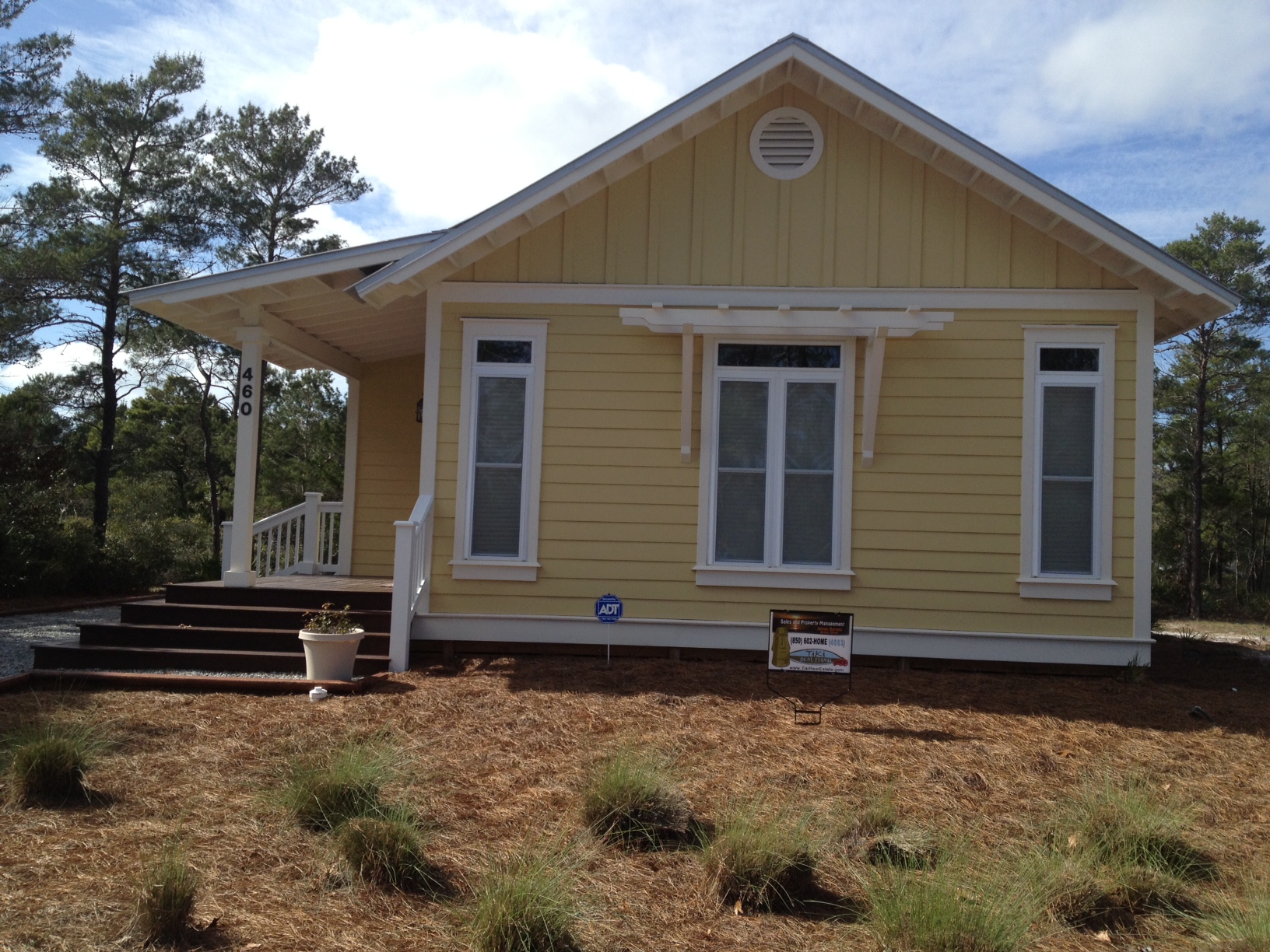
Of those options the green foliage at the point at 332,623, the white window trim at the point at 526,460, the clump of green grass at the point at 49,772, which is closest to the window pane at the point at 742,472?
the white window trim at the point at 526,460

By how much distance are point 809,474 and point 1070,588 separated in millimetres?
2357

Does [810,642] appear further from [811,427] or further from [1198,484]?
[1198,484]

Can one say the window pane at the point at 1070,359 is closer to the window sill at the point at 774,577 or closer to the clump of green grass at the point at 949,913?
the window sill at the point at 774,577

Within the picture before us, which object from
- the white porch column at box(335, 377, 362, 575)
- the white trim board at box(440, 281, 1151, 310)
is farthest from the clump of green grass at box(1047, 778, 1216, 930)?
the white porch column at box(335, 377, 362, 575)

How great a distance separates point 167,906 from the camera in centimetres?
342

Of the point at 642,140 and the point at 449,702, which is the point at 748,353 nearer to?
the point at 642,140

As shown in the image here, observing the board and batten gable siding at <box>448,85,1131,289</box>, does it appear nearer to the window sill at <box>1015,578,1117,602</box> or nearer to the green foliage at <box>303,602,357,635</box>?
the window sill at <box>1015,578,1117,602</box>

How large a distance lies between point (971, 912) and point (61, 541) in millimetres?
14498

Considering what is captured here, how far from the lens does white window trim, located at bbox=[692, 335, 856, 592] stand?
28.5 feet

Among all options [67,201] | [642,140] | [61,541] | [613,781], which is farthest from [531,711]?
[67,201]

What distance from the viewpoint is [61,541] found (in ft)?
47.6

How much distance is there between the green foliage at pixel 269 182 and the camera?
24.3 metres

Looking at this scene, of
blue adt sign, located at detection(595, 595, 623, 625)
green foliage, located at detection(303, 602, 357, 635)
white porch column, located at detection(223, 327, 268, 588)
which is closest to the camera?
green foliage, located at detection(303, 602, 357, 635)

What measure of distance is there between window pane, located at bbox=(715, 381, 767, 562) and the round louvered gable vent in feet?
6.21
